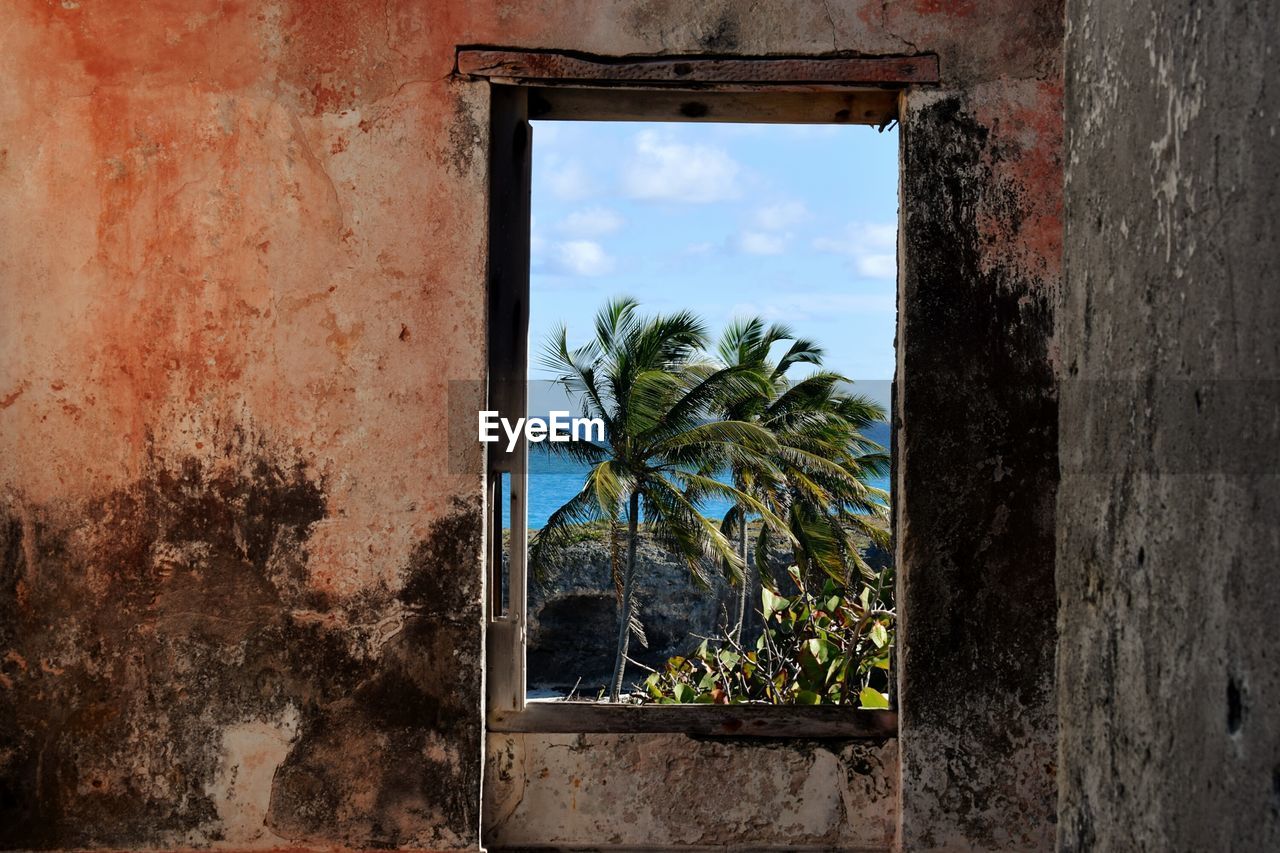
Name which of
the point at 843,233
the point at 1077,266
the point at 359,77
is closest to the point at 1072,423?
the point at 1077,266

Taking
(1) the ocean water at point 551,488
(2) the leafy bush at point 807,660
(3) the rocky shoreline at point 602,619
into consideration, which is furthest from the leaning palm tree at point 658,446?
(1) the ocean water at point 551,488

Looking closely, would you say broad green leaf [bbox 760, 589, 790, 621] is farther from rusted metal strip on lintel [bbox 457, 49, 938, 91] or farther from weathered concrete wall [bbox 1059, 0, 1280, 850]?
weathered concrete wall [bbox 1059, 0, 1280, 850]

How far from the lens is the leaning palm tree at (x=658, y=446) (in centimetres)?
1875

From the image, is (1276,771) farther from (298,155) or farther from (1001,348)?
(298,155)

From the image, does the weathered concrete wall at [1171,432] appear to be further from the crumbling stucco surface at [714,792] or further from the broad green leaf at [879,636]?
the broad green leaf at [879,636]

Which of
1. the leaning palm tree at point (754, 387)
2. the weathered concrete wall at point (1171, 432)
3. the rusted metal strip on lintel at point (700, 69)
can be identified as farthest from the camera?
the leaning palm tree at point (754, 387)

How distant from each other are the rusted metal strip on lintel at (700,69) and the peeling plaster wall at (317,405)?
42mm

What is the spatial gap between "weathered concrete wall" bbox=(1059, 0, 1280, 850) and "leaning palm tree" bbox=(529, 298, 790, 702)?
16.5m

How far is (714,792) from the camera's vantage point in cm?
334

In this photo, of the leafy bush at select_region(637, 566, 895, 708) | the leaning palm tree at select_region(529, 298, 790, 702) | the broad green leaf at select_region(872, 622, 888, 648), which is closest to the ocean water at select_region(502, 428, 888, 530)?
the leaning palm tree at select_region(529, 298, 790, 702)

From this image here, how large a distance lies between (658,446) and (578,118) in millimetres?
15823

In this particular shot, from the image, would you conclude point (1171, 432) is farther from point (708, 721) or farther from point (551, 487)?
point (551, 487)

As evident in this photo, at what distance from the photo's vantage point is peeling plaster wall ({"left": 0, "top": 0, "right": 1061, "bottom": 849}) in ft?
10.6

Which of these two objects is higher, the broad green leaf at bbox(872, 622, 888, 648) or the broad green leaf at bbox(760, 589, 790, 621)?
the broad green leaf at bbox(760, 589, 790, 621)
